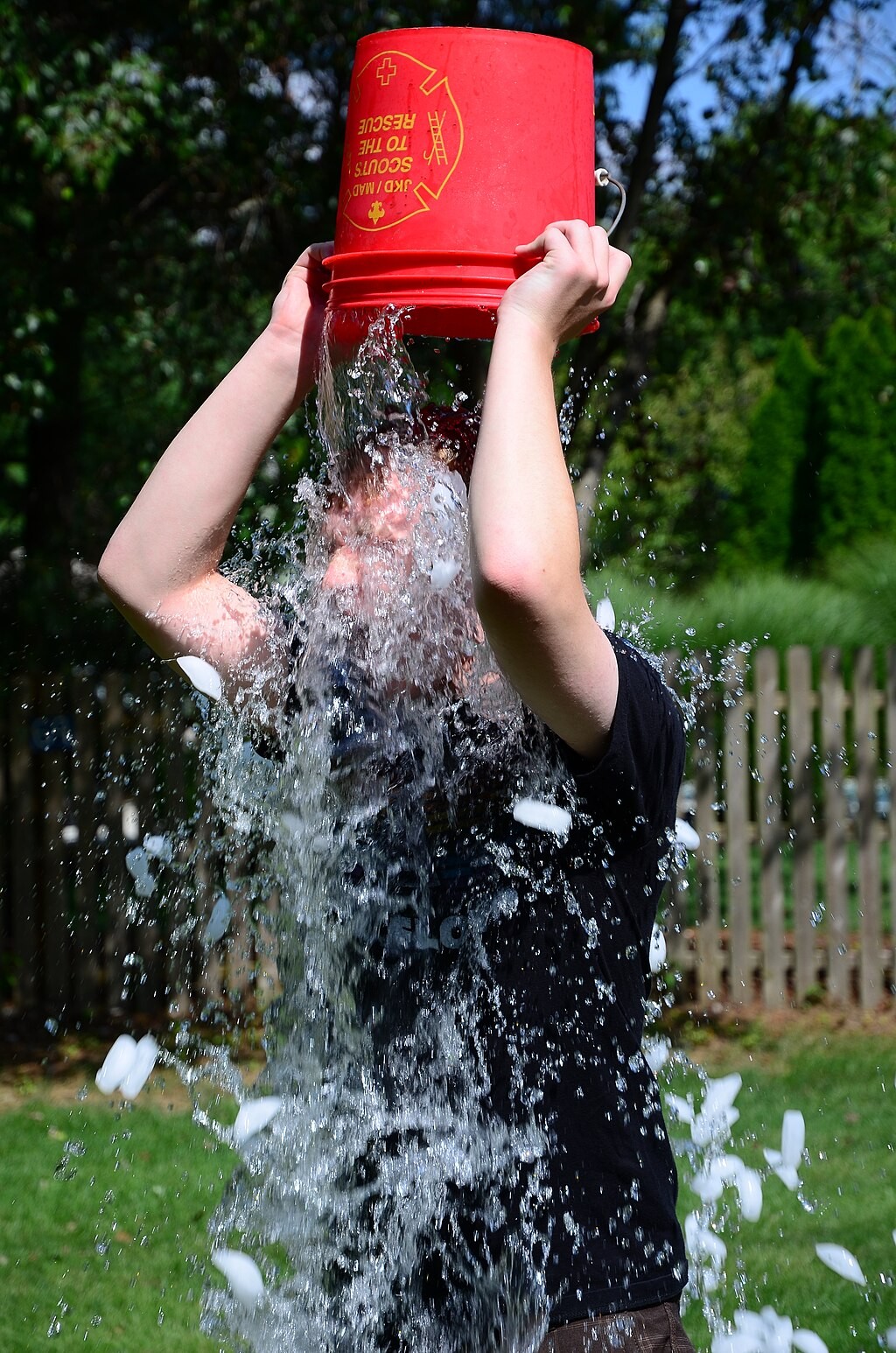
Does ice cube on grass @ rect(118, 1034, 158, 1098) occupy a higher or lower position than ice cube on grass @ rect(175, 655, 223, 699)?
lower

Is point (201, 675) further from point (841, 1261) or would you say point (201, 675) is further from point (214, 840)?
point (214, 840)

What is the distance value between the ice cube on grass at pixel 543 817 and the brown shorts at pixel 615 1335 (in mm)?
541

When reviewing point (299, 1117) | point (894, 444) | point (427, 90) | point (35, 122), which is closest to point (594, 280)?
point (427, 90)

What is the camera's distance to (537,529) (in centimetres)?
146

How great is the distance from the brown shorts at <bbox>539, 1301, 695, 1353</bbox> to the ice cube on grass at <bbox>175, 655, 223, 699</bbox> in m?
0.94

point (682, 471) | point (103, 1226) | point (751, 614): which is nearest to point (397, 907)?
point (103, 1226)

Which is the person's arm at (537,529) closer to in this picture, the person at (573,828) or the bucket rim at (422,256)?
the person at (573,828)

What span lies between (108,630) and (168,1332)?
3801 mm

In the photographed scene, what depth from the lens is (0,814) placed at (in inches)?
264

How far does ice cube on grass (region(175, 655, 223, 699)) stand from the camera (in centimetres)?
196

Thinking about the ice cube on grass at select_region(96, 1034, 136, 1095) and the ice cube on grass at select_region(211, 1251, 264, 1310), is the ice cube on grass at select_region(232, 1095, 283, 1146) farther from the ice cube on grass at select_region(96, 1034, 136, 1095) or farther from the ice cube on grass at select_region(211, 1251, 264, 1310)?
the ice cube on grass at select_region(96, 1034, 136, 1095)

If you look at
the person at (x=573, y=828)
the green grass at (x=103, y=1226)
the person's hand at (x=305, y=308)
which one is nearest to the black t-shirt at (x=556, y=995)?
the person at (x=573, y=828)

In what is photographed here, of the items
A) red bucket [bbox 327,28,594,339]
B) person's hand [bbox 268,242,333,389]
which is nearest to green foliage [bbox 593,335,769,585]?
person's hand [bbox 268,242,333,389]

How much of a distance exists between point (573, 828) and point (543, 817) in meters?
0.04
